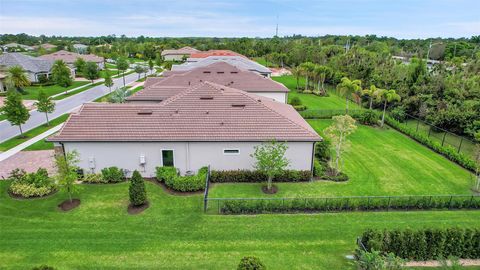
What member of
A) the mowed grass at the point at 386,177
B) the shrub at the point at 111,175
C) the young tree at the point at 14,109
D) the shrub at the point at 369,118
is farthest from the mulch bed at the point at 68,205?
the shrub at the point at 369,118

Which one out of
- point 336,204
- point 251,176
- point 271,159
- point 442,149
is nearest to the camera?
point 336,204

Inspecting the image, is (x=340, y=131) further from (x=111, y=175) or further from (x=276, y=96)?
(x=276, y=96)

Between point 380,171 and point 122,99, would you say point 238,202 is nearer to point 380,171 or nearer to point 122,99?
point 380,171

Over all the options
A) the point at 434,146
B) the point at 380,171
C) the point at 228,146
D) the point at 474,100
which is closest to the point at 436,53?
the point at 474,100

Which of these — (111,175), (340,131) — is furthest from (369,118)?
(111,175)

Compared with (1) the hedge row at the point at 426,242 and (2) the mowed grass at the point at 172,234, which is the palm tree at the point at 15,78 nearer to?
(2) the mowed grass at the point at 172,234

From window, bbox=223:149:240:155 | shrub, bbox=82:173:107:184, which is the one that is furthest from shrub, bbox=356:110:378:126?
shrub, bbox=82:173:107:184
